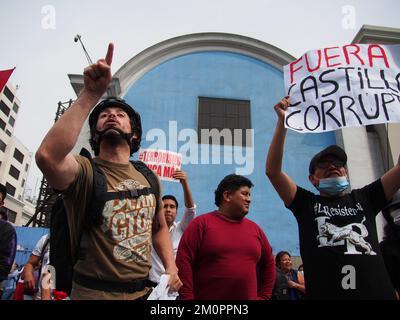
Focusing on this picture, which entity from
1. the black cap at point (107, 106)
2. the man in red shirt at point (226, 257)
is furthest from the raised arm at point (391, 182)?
the black cap at point (107, 106)

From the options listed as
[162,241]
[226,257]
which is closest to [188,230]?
[226,257]

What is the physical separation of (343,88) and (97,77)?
2368 millimetres

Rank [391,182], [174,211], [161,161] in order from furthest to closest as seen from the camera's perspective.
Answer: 1. [161,161]
2. [174,211]
3. [391,182]

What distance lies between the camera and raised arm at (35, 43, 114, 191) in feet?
4.44

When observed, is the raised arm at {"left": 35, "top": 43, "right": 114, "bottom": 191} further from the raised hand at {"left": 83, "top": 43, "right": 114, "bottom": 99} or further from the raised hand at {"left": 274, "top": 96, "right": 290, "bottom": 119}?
the raised hand at {"left": 274, "top": 96, "right": 290, "bottom": 119}

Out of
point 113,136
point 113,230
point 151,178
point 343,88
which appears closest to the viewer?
point 113,230

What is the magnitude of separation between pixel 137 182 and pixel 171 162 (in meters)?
4.42

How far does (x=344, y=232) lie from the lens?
7.32 feet

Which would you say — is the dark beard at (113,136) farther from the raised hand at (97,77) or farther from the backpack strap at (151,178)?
the raised hand at (97,77)

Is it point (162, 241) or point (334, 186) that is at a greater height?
point (334, 186)

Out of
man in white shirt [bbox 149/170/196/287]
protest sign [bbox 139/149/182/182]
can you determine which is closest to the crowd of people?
man in white shirt [bbox 149/170/196/287]

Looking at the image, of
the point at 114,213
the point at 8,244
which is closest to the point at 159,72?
the point at 8,244

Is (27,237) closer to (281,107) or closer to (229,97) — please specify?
(229,97)

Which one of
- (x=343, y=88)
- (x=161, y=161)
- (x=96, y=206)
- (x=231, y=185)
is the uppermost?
(x=161, y=161)
